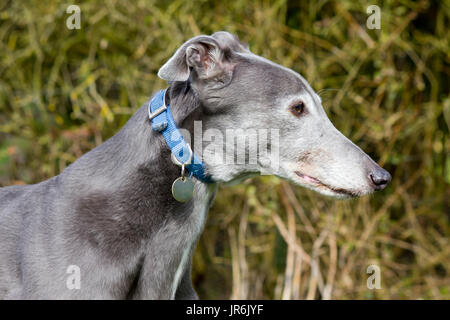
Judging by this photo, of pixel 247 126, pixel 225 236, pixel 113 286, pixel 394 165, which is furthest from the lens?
pixel 225 236

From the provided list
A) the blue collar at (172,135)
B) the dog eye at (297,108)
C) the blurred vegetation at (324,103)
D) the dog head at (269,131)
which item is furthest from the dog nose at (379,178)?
the blurred vegetation at (324,103)

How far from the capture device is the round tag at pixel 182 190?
106 inches

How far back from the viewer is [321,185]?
2.86 meters

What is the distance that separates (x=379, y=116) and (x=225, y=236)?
220 cm

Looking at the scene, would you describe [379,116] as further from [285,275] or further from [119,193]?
[119,193]

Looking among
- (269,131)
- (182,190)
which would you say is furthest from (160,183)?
(269,131)

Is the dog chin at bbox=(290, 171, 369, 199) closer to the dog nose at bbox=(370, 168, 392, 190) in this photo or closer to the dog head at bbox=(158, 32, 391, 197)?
the dog head at bbox=(158, 32, 391, 197)

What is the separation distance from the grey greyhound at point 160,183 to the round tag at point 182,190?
0.18 ft

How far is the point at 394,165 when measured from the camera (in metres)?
5.80

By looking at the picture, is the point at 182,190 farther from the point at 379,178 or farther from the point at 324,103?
the point at 324,103

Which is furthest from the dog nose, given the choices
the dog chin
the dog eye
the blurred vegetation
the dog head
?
the blurred vegetation

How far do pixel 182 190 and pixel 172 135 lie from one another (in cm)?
27

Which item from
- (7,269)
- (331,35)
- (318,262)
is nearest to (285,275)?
(318,262)
